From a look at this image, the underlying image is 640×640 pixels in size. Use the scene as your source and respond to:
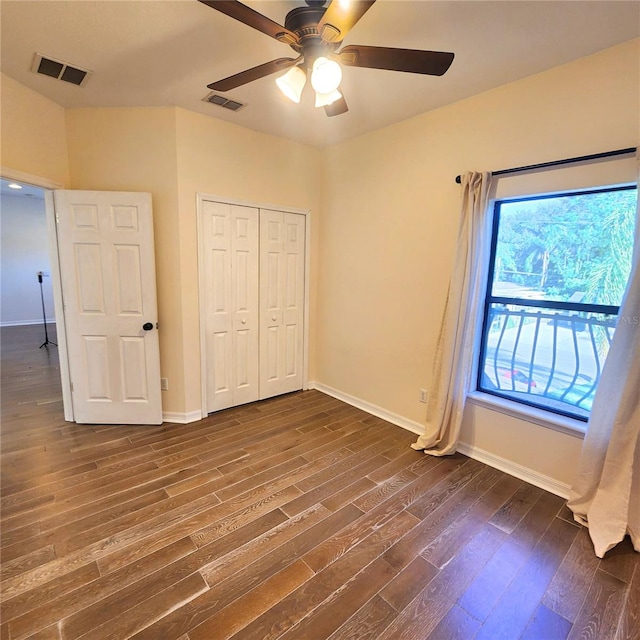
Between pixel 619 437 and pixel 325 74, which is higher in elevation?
pixel 325 74

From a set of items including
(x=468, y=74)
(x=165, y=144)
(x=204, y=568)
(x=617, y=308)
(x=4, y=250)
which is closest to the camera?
(x=204, y=568)

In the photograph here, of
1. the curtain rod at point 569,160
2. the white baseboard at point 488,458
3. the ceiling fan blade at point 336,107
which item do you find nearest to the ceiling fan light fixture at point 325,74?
the ceiling fan blade at point 336,107

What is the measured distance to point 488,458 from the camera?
264 centimetres

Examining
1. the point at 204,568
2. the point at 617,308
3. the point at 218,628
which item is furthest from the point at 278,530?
the point at 617,308

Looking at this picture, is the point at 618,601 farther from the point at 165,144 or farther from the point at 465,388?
the point at 165,144

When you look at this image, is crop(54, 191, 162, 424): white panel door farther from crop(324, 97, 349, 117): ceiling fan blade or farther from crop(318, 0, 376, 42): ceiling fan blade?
crop(318, 0, 376, 42): ceiling fan blade

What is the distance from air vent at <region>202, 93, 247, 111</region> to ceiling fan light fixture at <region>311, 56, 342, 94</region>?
4.57ft

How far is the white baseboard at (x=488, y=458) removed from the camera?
231 cm

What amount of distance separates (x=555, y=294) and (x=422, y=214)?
3.98 ft

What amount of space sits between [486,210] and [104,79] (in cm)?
294

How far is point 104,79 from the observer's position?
2377 mm

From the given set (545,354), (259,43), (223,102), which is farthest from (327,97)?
(545,354)

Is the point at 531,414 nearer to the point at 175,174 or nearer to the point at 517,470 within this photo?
the point at 517,470

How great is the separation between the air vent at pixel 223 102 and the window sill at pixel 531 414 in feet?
10.0
